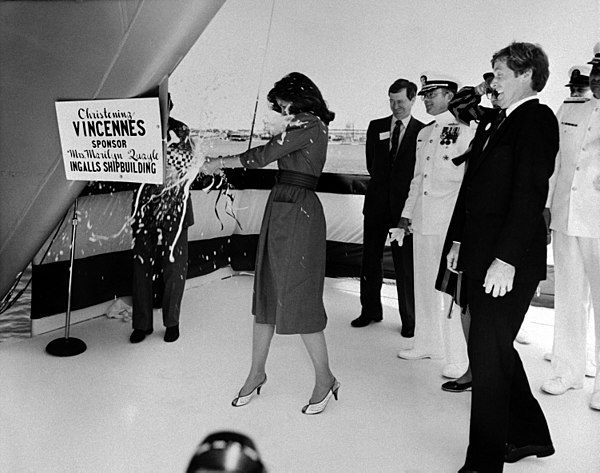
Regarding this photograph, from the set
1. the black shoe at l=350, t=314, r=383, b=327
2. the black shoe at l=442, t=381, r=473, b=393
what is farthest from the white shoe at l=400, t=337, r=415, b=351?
the black shoe at l=442, t=381, r=473, b=393

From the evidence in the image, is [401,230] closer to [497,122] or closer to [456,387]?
[456,387]

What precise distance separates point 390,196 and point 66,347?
1.07 meters

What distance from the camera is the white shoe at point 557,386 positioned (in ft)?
5.05

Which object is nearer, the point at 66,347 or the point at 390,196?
the point at 66,347

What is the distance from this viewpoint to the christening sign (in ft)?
3.45

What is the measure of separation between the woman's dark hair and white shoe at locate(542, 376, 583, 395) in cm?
89

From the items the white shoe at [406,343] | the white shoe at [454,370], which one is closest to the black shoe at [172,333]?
the white shoe at [406,343]

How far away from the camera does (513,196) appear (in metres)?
1.01

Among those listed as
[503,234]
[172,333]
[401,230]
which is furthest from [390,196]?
[503,234]

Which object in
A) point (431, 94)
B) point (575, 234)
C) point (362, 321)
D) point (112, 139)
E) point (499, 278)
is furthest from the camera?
point (362, 321)

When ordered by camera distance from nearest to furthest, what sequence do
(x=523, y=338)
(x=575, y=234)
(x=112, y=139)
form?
(x=112, y=139) → (x=575, y=234) → (x=523, y=338)

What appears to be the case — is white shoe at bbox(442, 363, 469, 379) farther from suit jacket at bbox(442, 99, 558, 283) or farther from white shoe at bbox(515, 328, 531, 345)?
suit jacket at bbox(442, 99, 558, 283)

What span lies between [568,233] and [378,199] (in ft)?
2.15

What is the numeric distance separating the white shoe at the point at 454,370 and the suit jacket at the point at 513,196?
640 millimetres
